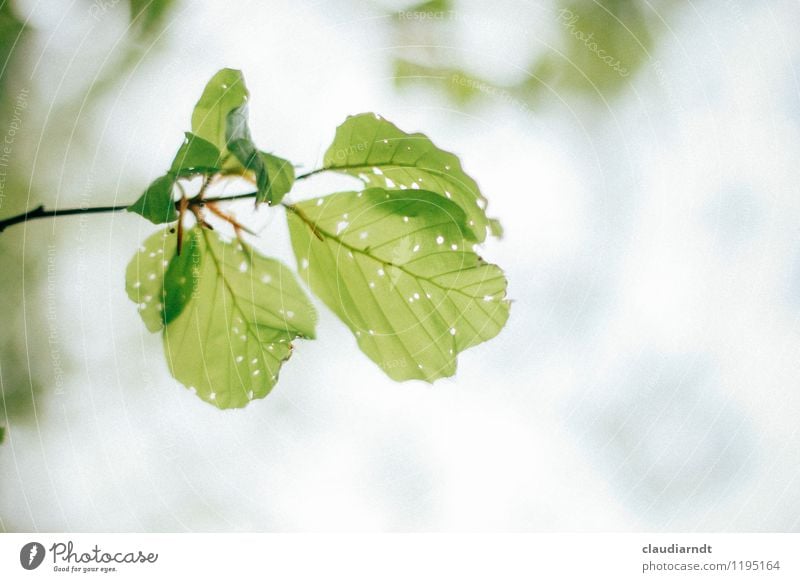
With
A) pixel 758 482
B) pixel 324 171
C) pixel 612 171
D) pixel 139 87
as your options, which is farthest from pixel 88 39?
pixel 758 482

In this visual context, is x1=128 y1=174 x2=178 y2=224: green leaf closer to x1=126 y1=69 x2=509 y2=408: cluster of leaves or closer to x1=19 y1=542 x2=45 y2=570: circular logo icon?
x1=126 y1=69 x2=509 y2=408: cluster of leaves

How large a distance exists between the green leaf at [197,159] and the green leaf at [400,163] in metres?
0.06

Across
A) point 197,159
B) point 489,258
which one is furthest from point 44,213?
point 489,258

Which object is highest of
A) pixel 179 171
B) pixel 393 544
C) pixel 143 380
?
pixel 179 171

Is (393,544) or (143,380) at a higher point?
(143,380)

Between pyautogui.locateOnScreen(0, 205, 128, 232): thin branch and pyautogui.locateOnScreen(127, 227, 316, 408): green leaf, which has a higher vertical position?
pyautogui.locateOnScreen(0, 205, 128, 232): thin branch

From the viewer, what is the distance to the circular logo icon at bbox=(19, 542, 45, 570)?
1.25 feet

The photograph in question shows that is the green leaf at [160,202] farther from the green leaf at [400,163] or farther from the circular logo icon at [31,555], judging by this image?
the circular logo icon at [31,555]

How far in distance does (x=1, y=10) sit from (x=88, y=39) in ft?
0.14

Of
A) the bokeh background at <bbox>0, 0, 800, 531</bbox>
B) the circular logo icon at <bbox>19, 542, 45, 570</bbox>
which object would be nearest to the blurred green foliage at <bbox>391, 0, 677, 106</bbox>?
the bokeh background at <bbox>0, 0, 800, 531</bbox>

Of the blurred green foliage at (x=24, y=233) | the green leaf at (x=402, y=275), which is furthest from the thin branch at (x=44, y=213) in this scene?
the green leaf at (x=402, y=275)

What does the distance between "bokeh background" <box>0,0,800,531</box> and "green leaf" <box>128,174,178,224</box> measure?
0.03m

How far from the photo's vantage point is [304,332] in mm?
372

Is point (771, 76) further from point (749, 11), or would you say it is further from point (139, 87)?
point (139, 87)
